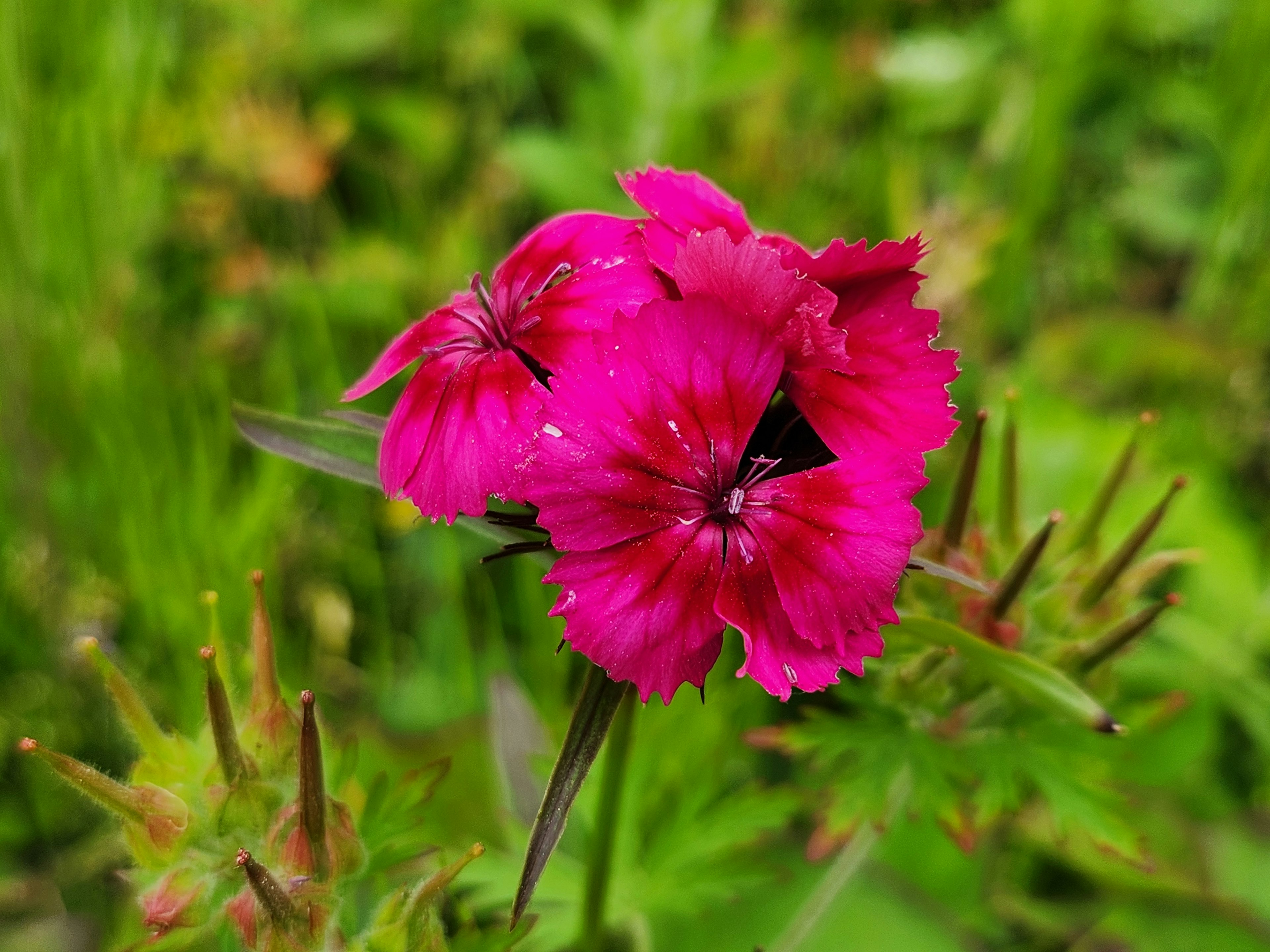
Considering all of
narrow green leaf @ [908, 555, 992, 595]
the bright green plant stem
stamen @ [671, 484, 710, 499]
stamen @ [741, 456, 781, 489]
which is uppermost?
stamen @ [741, 456, 781, 489]

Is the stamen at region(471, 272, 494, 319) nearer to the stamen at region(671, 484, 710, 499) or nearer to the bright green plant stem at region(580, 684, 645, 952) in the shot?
the stamen at region(671, 484, 710, 499)

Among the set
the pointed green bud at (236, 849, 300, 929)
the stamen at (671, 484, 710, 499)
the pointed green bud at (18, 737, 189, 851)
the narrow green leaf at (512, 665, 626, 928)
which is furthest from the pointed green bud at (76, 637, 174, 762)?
the stamen at (671, 484, 710, 499)

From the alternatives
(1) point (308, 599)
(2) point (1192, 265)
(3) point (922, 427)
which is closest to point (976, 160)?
(2) point (1192, 265)

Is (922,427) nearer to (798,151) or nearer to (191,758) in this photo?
(191,758)

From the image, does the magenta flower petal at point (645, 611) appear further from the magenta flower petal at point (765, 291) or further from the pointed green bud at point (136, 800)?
the pointed green bud at point (136, 800)

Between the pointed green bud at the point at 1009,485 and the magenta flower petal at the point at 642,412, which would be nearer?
the magenta flower petal at the point at 642,412

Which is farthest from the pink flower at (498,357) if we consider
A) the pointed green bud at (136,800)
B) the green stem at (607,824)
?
the pointed green bud at (136,800)

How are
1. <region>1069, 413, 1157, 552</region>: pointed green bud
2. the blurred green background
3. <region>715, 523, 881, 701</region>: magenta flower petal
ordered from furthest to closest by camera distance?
the blurred green background < <region>1069, 413, 1157, 552</region>: pointed green bud < <region>715, 523, 881, 701</region>: magenta flower petal
